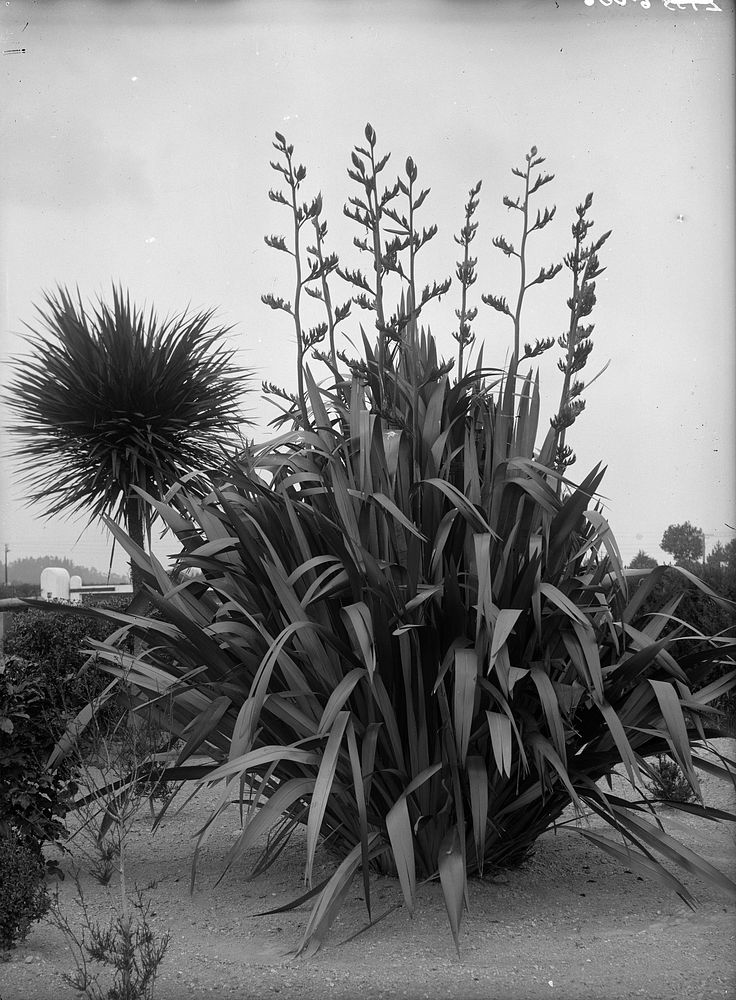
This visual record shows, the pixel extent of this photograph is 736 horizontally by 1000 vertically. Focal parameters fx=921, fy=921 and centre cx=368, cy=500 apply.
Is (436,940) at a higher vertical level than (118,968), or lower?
lower

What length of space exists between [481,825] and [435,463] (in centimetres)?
116

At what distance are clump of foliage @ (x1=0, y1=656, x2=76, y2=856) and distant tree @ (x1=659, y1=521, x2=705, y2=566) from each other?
420 centimetres

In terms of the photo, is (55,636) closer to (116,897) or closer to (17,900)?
(116,897)

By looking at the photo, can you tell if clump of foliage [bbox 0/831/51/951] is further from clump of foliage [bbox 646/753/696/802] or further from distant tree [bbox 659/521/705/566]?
distant tree [bbox 659/521/705/566]

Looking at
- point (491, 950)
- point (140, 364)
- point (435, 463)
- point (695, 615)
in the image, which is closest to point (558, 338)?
point (435, 463)

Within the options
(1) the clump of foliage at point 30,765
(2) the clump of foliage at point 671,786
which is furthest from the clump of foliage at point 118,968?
(2) the clump of foliage at point 671,786

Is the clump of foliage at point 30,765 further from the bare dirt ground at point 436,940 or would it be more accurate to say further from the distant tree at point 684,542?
the distant tree at point 684,542

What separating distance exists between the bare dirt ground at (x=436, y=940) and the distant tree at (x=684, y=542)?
3.06 m

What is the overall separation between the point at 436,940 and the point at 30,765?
5.27 ft

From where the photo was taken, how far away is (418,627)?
9.72ft

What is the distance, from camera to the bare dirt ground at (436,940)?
251 cm

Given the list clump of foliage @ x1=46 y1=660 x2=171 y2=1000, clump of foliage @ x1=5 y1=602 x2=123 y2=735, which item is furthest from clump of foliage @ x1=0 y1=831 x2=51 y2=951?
clump of foliage @ x1=5 y1=602 x2=123 y2=735

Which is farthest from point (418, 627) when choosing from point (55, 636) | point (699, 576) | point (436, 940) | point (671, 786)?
point (699, 576)

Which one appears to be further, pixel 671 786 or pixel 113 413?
pixel 113 413
